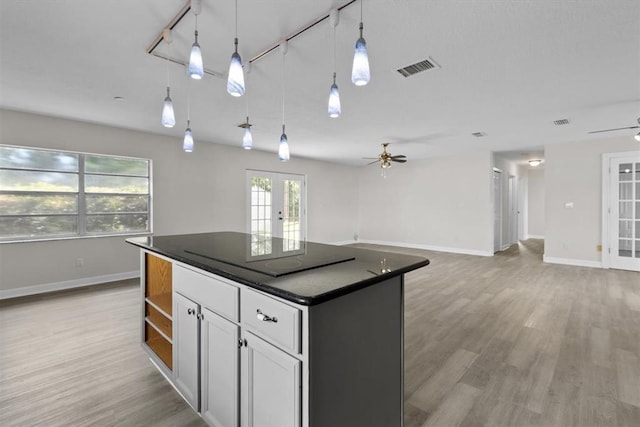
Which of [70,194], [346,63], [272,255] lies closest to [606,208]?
[346,63]

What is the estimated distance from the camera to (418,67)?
8.70 feet

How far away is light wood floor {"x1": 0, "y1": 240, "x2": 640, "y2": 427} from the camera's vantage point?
1.77 meters

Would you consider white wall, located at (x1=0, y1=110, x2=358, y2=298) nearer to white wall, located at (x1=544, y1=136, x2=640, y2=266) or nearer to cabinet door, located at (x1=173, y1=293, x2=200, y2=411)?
cabinet door, located at (x1=173, y1=293, x2=200, y2=411)

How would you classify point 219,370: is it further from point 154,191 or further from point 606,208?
point 606,208

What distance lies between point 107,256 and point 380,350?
4870mm

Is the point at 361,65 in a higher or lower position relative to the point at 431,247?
higher

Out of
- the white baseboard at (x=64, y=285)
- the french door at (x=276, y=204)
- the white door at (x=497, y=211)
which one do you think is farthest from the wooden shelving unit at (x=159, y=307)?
the white door at (x=497, y=211)

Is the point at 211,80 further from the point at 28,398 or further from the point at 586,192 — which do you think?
the point at 586,192

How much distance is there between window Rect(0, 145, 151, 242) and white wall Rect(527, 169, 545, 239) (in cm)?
1112

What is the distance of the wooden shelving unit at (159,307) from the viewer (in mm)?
2086

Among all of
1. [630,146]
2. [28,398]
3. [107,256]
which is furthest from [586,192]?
[107,256]

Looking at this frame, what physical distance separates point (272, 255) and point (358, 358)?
75 centimetres

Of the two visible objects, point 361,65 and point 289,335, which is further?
point 361,65

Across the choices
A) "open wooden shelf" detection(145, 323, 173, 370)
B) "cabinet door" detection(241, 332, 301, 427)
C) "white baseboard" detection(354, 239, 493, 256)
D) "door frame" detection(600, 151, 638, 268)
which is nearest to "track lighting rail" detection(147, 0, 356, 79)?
"cabinet door" detection(241, 332, 301, 427)
